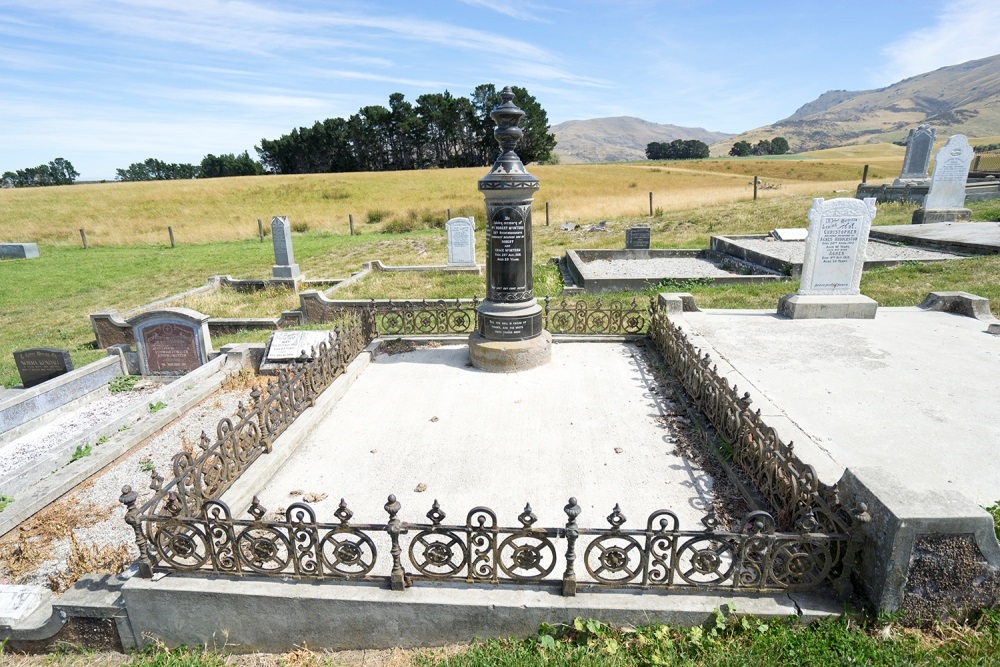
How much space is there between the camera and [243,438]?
481cm

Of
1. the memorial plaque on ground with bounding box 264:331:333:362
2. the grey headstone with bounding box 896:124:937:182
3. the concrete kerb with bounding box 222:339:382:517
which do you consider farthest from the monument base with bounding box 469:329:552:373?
the grey headstone with bounding box 896:124:937:182

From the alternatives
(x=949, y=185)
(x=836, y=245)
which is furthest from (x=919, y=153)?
(x=836, y=245)

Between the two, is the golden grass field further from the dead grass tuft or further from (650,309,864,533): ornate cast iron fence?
the dead grass tuft

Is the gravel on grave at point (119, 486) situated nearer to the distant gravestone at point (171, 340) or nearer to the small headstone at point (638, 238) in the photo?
the distant gravestone at point (171, 340)

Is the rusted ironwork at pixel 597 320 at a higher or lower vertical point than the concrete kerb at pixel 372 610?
higher

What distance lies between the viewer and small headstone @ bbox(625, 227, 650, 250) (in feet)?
57.4

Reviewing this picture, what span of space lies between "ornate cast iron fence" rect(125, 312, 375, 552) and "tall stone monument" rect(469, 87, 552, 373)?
82.6 inches

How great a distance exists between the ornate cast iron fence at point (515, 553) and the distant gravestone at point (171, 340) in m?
5.97

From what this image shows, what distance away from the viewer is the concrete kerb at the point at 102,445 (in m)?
4.98

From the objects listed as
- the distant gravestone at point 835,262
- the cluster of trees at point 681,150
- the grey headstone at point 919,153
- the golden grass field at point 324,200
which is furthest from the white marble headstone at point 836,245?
the cluster of trees at point 681,150

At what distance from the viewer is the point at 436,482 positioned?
15.6 feet

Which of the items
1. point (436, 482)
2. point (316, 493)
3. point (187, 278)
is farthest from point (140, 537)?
point (187, 278)

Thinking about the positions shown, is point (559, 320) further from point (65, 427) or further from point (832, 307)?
point (65, 427)

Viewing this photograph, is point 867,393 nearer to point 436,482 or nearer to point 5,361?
point 436,482
